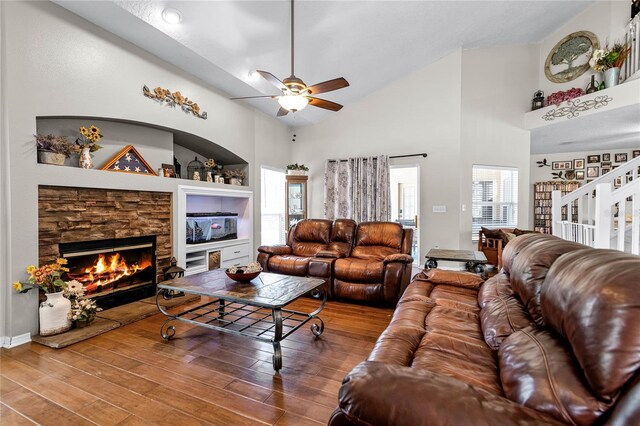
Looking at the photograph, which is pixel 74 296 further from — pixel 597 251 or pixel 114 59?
pixel 597 251

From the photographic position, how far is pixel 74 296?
2855mm

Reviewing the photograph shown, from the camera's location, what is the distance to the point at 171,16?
3109mm

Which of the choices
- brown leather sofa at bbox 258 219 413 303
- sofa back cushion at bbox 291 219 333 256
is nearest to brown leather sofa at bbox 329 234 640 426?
brown leather sofa at bbox 258 219 413 303

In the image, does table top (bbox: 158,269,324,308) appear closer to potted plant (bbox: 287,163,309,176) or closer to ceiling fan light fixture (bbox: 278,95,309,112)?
ceiling fan light fixture (bbox: 278,95,309,112)

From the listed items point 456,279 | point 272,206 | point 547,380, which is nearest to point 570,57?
point 456,279

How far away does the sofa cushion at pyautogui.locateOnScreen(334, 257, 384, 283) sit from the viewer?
363 centimetres

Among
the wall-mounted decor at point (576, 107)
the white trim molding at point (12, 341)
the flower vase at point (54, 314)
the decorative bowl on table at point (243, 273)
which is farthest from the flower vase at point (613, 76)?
the white trim molding at point (12, 341)

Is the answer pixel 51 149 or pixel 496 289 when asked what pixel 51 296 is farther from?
pixel 496 289

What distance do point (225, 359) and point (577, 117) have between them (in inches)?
242

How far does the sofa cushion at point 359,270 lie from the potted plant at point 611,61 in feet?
14.9

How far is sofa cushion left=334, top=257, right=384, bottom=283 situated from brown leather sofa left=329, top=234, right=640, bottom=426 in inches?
81.5

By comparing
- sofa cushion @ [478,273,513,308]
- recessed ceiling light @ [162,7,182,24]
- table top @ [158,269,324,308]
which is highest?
recessed ceiling light @ [162,7,182,24]

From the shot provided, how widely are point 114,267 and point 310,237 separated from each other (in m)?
2.58

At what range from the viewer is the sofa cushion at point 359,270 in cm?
363
